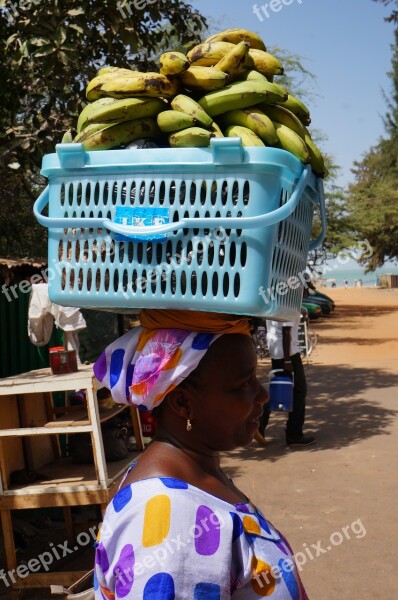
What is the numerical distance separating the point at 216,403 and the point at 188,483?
0.20 metres

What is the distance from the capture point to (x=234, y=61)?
71.0 inches

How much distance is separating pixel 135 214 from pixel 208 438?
557 mm

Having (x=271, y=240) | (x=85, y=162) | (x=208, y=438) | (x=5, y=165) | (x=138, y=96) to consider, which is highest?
(x=5, y=165)

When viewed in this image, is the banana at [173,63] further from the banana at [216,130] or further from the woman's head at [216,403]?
the woman's head at [216,403]

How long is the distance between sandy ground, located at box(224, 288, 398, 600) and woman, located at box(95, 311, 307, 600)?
9.08 ft

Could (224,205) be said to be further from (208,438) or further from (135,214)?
(208,438)

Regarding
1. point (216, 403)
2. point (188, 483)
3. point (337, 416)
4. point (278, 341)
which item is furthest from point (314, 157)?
point (337, 416)

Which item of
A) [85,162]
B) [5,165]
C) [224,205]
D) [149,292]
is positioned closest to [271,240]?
[224,205]

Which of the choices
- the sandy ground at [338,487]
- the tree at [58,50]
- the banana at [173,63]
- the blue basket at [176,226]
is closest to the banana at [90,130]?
the blue basket at [176,226]

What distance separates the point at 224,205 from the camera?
1558 mm

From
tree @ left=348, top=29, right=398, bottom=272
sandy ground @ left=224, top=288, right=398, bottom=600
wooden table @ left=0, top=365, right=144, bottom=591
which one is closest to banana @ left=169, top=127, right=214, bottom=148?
wooden table @ left=0, top=365, right=144, bottom=591

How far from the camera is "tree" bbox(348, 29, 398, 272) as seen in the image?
35.8 meters

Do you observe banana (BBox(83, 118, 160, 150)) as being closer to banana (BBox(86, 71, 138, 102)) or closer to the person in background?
banana (BBox(86, 71, 138, 102))

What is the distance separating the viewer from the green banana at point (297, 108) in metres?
1.90
